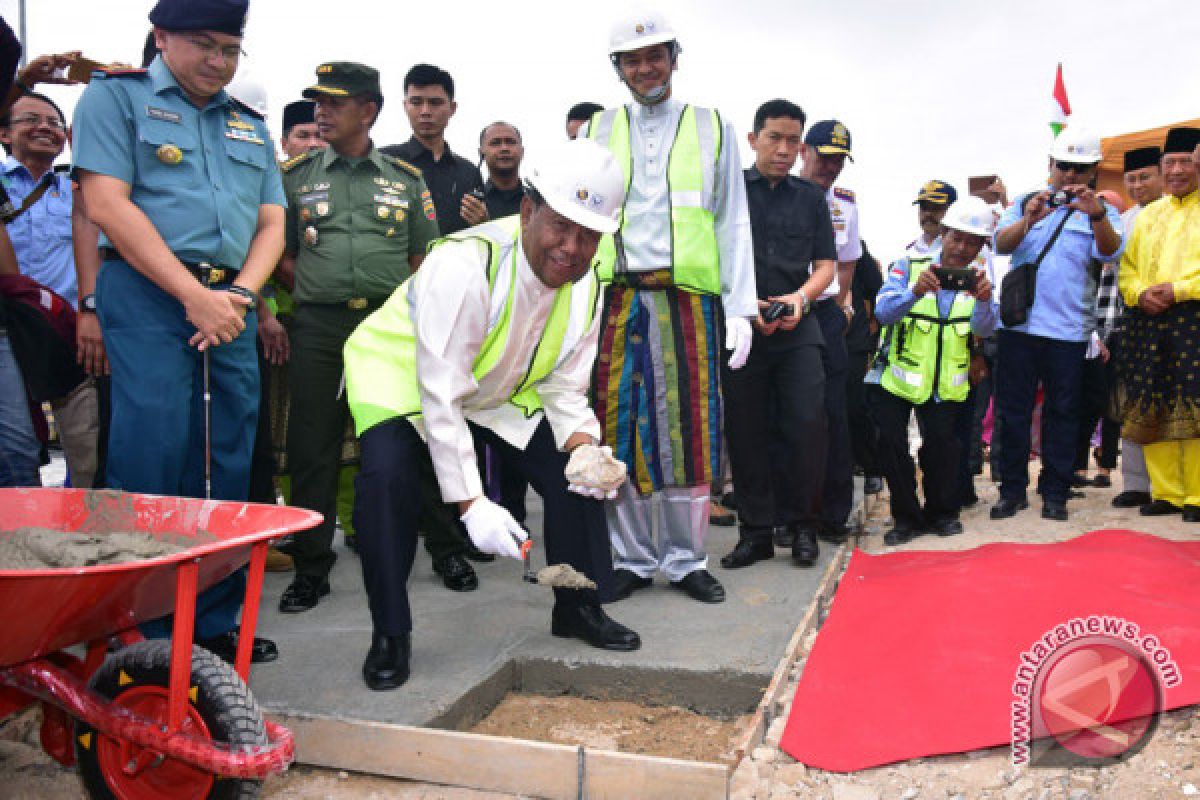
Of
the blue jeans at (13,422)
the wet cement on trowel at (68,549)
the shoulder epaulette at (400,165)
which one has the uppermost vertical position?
the shoulder epaulette at (400,165)

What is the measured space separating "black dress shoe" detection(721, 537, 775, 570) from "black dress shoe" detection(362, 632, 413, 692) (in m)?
1.82

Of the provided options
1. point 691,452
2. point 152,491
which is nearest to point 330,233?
point 152,491

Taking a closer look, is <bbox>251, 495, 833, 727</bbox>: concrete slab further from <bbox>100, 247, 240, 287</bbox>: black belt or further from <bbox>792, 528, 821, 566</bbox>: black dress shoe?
<bbox>100, 247, 240, 287</bbox>: black belt

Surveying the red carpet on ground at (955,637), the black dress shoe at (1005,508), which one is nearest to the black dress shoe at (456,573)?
the red carpet on ground at (955,637)

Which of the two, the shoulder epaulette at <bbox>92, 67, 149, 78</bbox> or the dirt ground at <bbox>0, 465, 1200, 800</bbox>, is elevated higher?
the shoulder epaulette at <bbox>92, 67, 149, 78</bbox>

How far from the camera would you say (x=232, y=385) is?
3.03 metres

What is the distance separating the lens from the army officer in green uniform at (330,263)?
3838mm

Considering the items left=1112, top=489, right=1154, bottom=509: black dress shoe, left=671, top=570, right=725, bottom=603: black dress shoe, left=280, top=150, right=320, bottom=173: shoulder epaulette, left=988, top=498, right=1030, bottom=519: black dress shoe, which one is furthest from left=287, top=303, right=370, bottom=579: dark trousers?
left=1112, top=489, right=1154, bottom=509: black dress shoe

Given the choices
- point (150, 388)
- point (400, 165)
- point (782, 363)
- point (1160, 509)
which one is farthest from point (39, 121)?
point (1160, 509)

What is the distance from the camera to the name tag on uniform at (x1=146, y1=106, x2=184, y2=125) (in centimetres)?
285

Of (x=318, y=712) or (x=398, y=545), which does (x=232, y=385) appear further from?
(x=318, y=712)

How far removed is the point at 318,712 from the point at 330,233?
204 cm

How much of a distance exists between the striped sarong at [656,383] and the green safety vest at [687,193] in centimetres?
10

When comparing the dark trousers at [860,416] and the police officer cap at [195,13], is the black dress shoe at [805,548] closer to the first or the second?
the dark trousers at [860,416]
